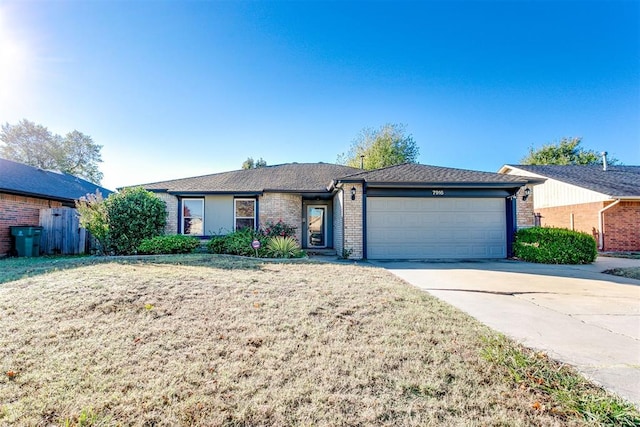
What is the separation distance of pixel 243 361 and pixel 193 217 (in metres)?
10.3

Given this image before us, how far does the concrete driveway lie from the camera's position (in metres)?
2.62

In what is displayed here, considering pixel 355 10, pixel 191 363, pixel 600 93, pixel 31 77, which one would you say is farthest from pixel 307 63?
pixel 600 93

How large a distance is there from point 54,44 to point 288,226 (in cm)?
913

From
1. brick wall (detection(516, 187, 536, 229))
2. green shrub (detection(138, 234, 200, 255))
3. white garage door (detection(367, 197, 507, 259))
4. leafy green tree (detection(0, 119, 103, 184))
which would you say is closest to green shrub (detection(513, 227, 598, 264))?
white garage door (detection(367, 197, 507, 259))

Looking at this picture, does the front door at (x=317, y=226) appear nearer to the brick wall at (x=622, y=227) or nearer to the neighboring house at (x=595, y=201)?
the neighboring house at (x=595, y=201)

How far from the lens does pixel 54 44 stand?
27.1 ft

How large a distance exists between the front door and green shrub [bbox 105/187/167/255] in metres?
6.24

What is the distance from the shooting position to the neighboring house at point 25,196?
10.0 meters

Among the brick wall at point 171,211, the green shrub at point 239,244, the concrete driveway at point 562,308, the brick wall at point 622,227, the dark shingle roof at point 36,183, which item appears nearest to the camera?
the concrete driveway at point 562,308

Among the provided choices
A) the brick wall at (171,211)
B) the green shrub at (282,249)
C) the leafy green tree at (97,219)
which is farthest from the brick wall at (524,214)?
the leafy green tree at (97,219)

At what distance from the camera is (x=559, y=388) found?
2.18m

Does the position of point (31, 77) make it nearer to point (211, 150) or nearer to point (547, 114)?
point (211, 150)

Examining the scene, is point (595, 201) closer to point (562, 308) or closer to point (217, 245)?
point (562, 308)

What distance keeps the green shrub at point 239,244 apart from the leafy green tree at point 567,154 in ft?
121
